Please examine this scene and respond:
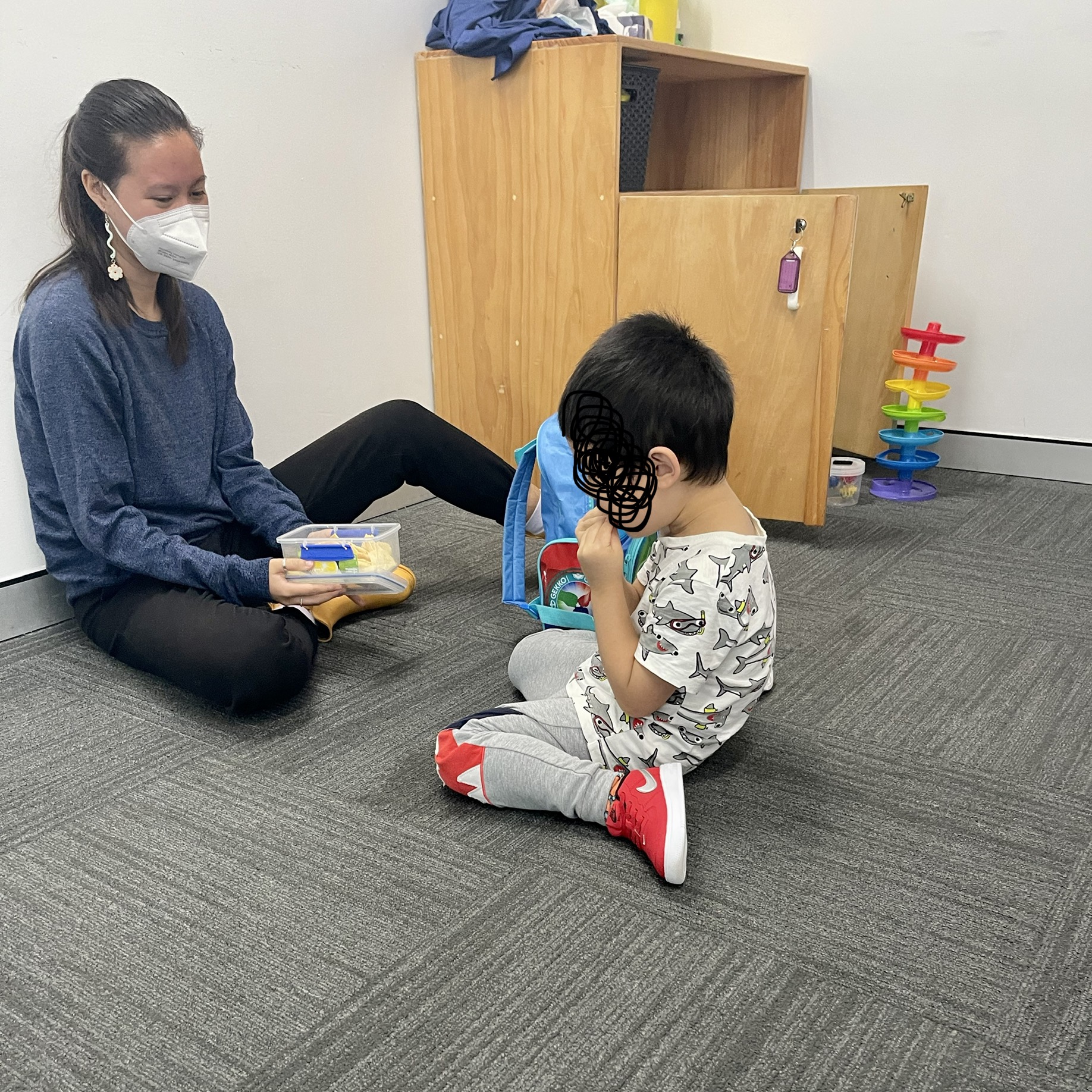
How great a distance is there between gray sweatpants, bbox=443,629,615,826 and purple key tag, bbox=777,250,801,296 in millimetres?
1050

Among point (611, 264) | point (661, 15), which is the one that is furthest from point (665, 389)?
point (661, 15)

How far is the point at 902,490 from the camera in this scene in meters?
2.53

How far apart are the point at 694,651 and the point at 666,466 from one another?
0.21 m

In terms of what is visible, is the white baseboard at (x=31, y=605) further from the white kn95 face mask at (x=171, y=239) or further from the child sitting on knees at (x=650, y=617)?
the child sitting on knees at (x=650, y=617)

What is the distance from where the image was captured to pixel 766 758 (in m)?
1.37

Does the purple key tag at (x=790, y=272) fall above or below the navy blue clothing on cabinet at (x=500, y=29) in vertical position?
below

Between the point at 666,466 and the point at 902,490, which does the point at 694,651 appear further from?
the point at 902,490

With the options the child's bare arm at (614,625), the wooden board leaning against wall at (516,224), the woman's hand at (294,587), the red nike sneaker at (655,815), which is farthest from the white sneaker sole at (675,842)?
the wooden board leaning against wall at (516,224)

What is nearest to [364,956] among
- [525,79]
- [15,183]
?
[15,183]

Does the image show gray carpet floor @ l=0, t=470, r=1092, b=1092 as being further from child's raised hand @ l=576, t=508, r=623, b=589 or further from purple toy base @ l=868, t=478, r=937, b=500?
purple toy base @ l=868, t=478, r=937, b=500

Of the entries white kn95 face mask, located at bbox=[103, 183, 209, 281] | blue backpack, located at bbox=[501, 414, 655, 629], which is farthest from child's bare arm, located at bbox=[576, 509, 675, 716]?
white kn95 face mask, located at bbox=[103, 183, 209, 281]

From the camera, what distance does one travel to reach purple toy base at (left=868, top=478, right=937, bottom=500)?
250 cm

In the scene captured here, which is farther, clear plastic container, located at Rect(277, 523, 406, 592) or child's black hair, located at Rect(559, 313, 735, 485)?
clear plastic container, located at Rect(277, 523, 406, 592)

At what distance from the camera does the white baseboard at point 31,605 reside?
178 centimetres
